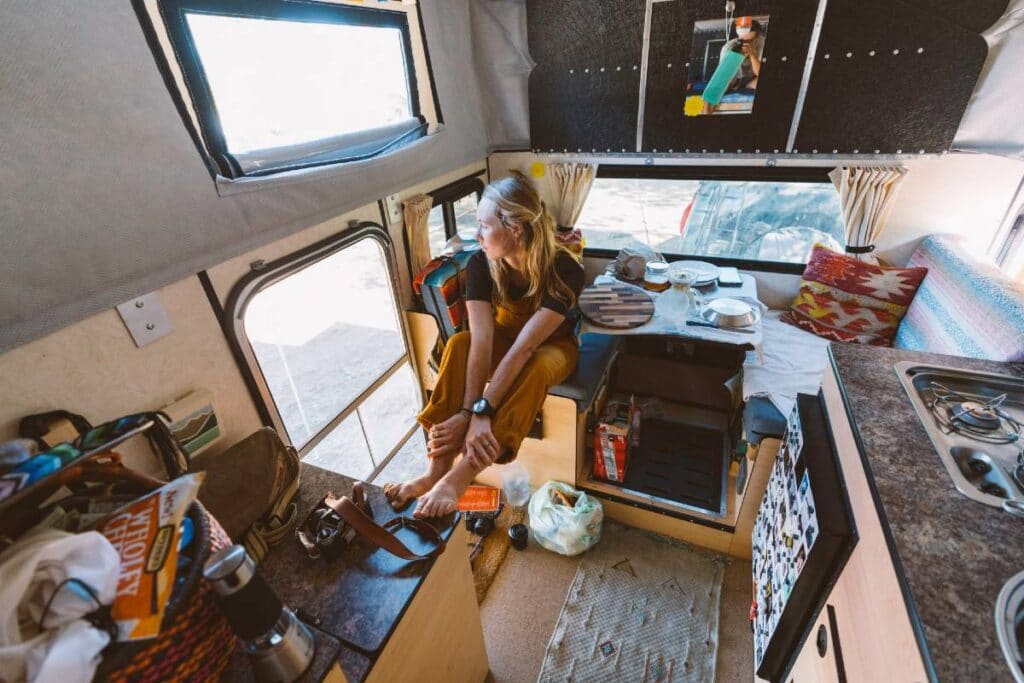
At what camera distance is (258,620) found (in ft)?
2.56

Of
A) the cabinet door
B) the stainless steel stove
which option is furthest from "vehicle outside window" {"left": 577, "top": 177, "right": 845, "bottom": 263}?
the cabinet door

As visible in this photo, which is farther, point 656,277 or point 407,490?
point 656,277

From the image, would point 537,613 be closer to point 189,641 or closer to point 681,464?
point 681,464

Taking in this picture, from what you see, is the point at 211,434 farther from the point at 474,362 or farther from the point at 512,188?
the point at 512,188

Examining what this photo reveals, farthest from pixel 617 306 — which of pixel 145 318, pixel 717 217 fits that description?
pixel 145 318

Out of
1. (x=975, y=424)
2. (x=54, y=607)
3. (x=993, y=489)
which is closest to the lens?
(x=54, y=607)

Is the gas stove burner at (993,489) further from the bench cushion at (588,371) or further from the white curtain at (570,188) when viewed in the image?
the white curtain at (570,188)

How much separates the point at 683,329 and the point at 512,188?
1.10 meters

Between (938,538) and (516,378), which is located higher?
(938,538)

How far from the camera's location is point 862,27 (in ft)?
7.30

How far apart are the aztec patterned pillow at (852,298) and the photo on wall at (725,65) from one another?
3.43ft

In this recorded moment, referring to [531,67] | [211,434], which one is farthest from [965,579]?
[531,67]

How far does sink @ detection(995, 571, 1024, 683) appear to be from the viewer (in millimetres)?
652

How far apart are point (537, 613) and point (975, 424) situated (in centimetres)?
178
